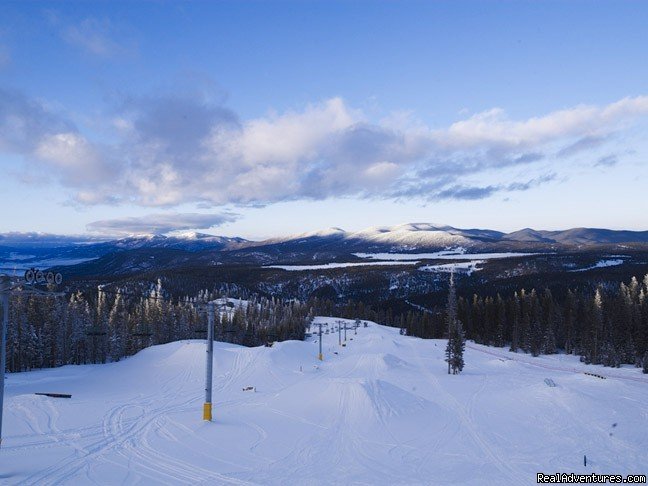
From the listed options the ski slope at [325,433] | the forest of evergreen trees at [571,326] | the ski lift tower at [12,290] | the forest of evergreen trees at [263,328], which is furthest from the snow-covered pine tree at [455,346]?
the ski lift tower at [12,290]

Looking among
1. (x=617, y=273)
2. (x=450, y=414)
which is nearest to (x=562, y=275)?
(x=617, y=273)

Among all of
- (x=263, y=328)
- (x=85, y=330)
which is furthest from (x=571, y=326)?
(x=85, y=330)

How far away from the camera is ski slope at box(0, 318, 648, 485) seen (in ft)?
53.5

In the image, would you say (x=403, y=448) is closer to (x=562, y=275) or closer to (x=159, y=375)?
(x=159, y=375)

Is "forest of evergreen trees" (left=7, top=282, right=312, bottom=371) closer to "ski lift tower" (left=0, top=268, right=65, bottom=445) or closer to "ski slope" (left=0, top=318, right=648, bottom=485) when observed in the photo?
"ski slope" (left=0, top=318, right=648, bottom=485)

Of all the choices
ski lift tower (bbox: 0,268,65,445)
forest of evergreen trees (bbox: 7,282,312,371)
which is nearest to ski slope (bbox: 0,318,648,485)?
ski lift tower (bbox: 0,268,65,445)

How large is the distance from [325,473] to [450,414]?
15.1m

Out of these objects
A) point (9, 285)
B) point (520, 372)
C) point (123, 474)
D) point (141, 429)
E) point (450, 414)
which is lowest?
point (520, 372)

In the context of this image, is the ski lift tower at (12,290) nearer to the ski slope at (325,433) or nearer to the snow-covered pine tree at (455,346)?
the ski slope at (325,433)

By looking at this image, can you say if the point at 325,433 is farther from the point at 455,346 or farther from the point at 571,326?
the point at 571,326

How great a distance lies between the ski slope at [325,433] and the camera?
16.3 meters

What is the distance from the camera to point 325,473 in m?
16.7

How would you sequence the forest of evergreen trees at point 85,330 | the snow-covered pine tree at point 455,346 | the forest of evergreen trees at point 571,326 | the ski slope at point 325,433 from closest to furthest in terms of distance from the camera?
the ski slope at point 325,433
the snow-covered pine tree at point 455,346
the forest of evergreen trees at point 85,330
the forest of evergreen trees at point 571,326

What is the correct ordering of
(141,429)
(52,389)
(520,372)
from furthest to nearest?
(520,372), (52,389), (141,429)
